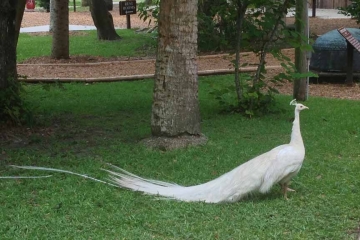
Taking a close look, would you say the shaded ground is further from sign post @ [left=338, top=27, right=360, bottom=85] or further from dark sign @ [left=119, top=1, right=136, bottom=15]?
dark sign @ [left=119, top=1, right=136, bottom=15]

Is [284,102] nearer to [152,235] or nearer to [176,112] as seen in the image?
[176,112]

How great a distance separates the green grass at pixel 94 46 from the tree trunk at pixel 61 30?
1.03 m

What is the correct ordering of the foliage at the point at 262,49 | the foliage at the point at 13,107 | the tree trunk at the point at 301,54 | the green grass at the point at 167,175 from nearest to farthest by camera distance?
the green grass at the point at 167,175 < the foliage at the point at 13,107 < the foliage at the point at 262,49 < the tree trunk at the point at 301,54

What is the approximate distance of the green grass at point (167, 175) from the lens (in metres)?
5.65

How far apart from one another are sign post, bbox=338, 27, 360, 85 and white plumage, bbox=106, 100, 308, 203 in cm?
700

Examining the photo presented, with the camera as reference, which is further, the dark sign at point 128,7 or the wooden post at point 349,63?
the dark sign at point 128,7

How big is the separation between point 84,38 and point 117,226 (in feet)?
60.9

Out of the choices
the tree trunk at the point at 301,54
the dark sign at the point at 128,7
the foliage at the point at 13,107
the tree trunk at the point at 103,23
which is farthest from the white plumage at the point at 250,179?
the dark sign at the point at 128,7

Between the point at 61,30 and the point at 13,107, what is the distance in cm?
835

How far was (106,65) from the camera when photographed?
1666 cm

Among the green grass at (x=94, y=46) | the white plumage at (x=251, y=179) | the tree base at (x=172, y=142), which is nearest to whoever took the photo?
the white plumage at (x=251, y=179)

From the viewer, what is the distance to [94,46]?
2078cm

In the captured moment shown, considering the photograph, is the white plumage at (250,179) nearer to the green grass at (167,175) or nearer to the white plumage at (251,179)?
the white plumage at (251,179)

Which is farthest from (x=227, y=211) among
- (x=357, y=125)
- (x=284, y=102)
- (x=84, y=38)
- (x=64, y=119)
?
(x=84, y=38)
